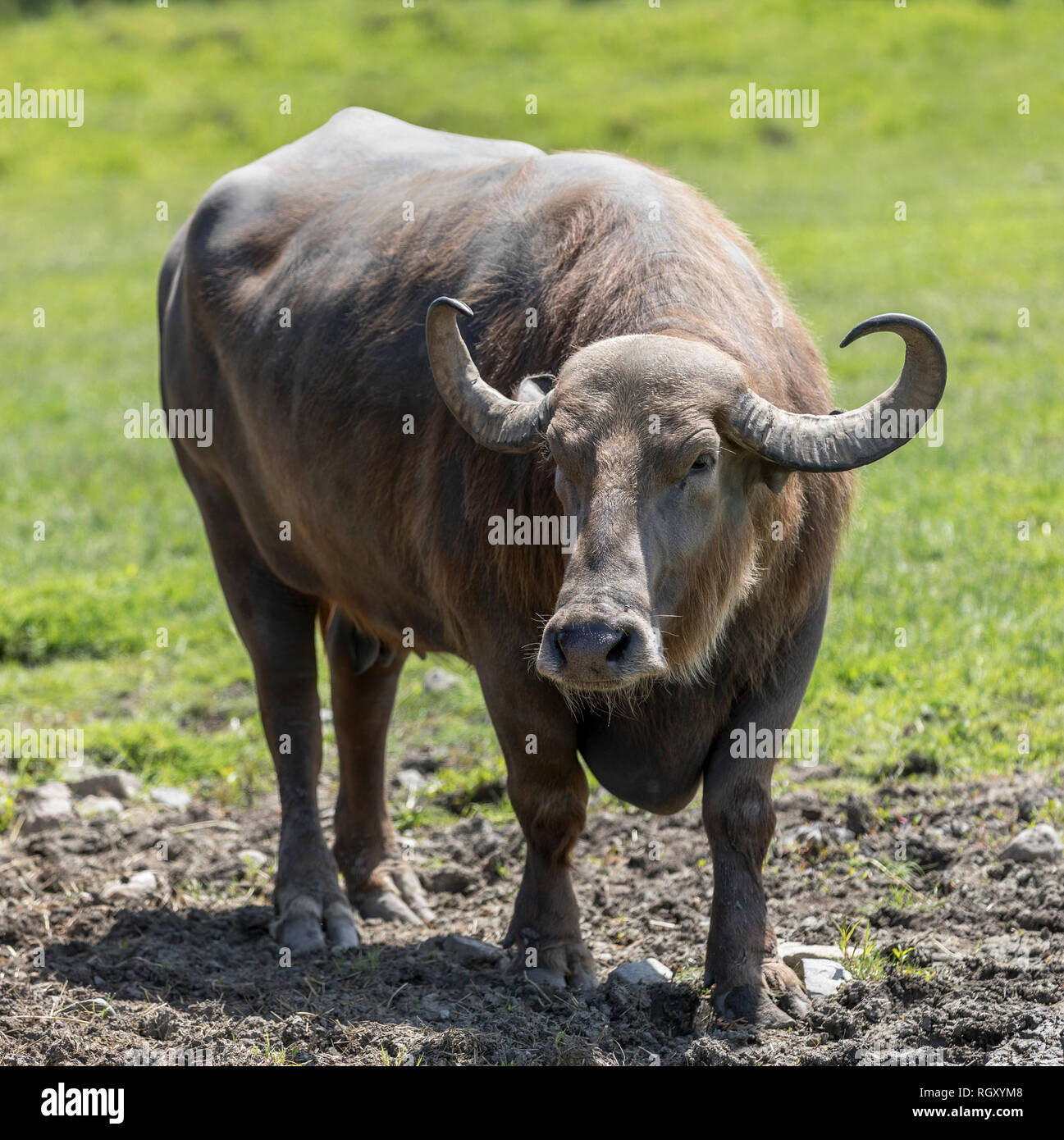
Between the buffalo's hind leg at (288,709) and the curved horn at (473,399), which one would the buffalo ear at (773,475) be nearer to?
the curved horn at (473,399)

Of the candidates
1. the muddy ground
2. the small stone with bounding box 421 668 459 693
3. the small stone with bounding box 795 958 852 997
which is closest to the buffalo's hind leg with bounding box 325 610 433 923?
the muddy ground

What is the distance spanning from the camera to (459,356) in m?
4.58

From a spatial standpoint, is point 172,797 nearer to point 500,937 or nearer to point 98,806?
point 98,806

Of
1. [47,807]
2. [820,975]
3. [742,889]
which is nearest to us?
[742,889]

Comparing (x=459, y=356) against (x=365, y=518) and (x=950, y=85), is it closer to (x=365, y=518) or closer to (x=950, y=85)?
(x=365, y=518)

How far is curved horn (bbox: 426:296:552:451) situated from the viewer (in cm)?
438

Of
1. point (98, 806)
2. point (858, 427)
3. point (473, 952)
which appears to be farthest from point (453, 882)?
point (858, 427)

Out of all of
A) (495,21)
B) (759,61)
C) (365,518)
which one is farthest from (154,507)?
(495,21)

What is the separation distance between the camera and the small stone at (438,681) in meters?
8.07

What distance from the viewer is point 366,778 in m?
6.44

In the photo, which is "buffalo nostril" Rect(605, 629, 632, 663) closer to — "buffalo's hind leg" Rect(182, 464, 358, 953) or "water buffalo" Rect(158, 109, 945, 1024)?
"water buffalo" Rect(158, 109, 945, 1024)

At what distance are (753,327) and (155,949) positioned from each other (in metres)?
3.04

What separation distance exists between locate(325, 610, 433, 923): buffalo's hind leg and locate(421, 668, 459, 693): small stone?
4.49ft

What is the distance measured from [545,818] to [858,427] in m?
1.68
